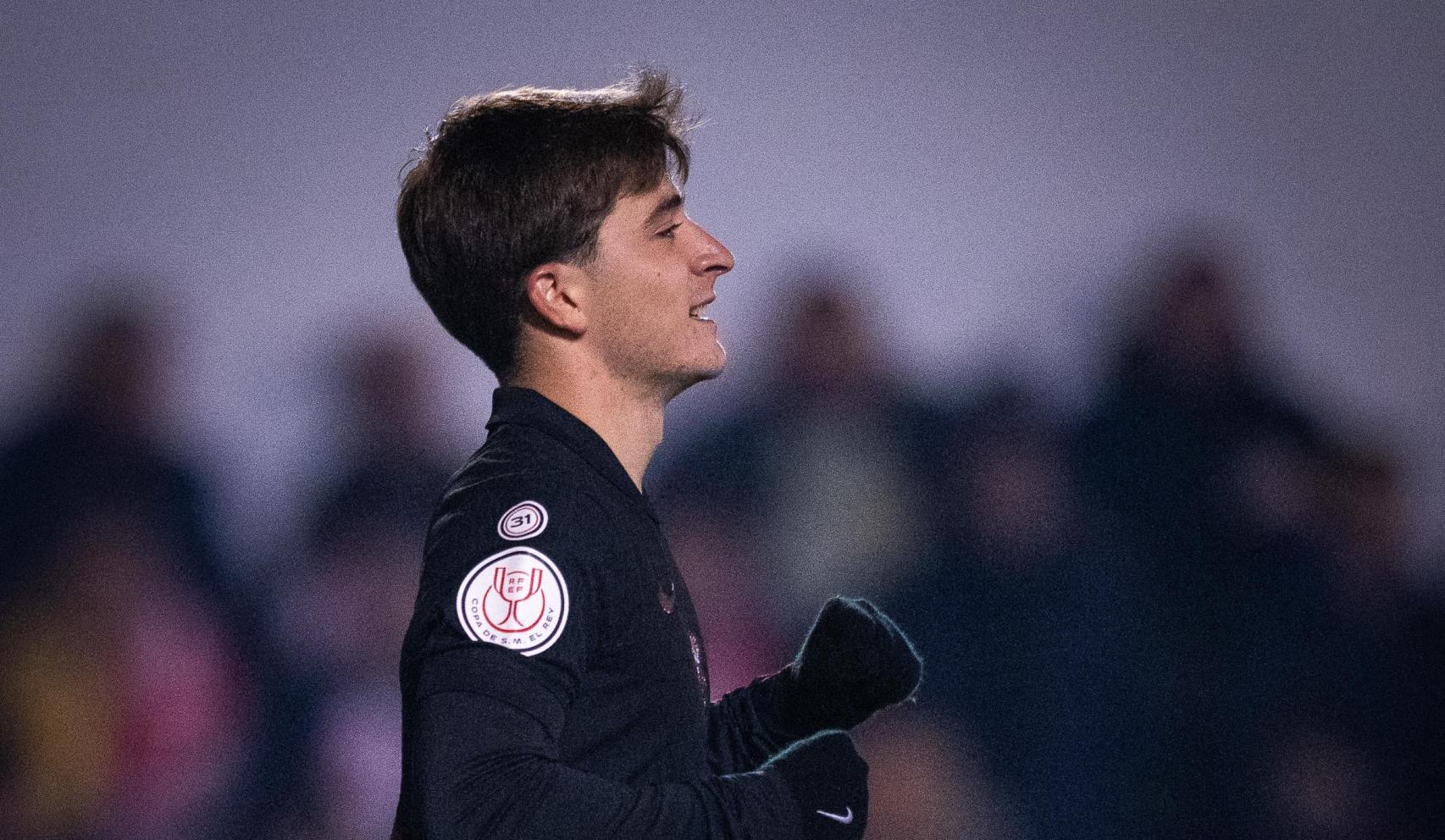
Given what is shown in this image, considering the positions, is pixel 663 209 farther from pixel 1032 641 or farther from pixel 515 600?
pixel 1032 641

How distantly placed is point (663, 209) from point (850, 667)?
16.1 inches

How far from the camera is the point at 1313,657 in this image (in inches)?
81.6

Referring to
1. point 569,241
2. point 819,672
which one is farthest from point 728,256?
point 819,672

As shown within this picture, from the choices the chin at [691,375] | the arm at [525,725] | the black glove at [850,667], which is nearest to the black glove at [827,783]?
the arm at [525,725]

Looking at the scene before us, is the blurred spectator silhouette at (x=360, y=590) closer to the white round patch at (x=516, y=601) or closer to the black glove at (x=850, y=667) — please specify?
the black glove at (x=850, y=667)

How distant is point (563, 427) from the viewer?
92 centimetres

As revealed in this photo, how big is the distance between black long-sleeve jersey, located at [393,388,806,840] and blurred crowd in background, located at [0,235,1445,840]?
1.21 meters

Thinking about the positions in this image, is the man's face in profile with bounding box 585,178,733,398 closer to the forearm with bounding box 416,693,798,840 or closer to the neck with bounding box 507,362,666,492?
the neck with bounding box 507,362,666,492

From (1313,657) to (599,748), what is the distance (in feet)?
5.43

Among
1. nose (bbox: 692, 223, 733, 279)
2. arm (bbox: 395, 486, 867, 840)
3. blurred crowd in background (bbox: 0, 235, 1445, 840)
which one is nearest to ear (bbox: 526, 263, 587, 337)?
nose (bbox: 692, 223, 733, 279)

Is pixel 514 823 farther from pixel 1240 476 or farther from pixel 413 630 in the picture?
pixel 1240 476

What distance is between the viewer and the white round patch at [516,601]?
0.73 m

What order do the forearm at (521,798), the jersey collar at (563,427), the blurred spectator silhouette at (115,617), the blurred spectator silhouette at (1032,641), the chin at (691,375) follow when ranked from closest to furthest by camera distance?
the forearm at (521,798) < the jersey collar at (563,427) < the chin at (691,375) < the blurred spectator silhouette at (115,617) < the blurred spectator silhouette at (1032,641)

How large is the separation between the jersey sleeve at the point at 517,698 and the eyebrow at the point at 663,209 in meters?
0.28
